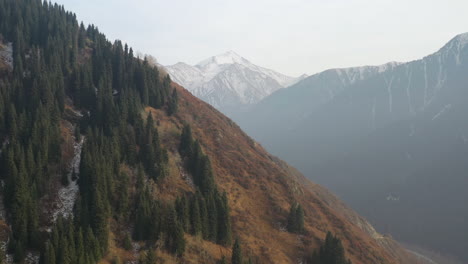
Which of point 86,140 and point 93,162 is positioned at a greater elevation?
point 86,140

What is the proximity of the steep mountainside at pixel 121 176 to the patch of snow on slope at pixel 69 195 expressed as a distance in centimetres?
→ 23

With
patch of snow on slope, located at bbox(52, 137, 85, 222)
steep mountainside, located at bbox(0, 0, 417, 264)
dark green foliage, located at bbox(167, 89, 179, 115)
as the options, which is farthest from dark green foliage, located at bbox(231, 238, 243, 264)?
dark green foliage, located at bbox(167, 89, 179, 115)

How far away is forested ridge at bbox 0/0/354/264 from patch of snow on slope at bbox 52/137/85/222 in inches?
49.8

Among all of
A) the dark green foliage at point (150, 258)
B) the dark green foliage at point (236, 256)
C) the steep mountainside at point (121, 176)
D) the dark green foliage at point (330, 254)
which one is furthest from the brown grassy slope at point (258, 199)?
the dark green foliage at point (150, 258)

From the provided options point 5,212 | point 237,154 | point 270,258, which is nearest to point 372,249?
point 270,258

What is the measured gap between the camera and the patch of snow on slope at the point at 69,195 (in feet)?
225

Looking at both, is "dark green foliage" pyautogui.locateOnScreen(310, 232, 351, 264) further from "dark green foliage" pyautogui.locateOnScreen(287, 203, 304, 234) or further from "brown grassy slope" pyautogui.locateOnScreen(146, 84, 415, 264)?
"dark green foliage" pyautogui.locateOnScreen(287, 203, 304, 234)

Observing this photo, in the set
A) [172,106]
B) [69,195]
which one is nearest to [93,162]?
[69,195]

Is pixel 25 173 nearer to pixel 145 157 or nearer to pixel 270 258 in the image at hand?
pixel 145 157

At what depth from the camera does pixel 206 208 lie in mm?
84438

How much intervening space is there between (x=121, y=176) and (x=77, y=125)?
2994 cm

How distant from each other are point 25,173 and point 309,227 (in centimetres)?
8402

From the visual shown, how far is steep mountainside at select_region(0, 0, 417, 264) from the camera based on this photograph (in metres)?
63.9

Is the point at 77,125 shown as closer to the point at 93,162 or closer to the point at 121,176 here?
the point at 93,162
